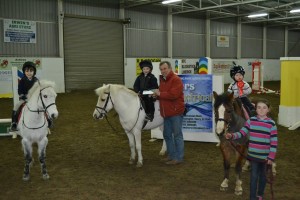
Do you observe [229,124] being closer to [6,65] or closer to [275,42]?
[6,65]

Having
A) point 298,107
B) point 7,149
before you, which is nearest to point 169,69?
point 7,149

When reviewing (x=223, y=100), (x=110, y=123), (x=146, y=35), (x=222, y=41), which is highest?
(x=222, y=41)

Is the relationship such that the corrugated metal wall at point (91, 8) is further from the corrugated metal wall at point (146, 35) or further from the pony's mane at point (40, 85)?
the pony's mane at point (40, 85)

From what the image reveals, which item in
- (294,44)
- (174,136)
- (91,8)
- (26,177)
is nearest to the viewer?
(26,177)

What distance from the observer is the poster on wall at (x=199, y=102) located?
317 inches

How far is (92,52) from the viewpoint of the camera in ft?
70.8

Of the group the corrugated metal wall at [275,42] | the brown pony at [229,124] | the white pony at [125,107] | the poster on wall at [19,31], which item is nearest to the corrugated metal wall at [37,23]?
the poster on wall at [19,31]

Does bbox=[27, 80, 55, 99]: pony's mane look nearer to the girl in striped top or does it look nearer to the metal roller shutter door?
the girl in striped top

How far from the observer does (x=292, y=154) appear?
7.04 metres

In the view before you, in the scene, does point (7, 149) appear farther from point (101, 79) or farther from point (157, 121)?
point (101, 79)

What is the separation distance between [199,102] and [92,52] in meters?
14.6

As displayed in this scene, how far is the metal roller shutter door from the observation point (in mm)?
20516

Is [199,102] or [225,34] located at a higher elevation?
[225,34]

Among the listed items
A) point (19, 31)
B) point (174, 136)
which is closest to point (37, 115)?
point (174, 136)
